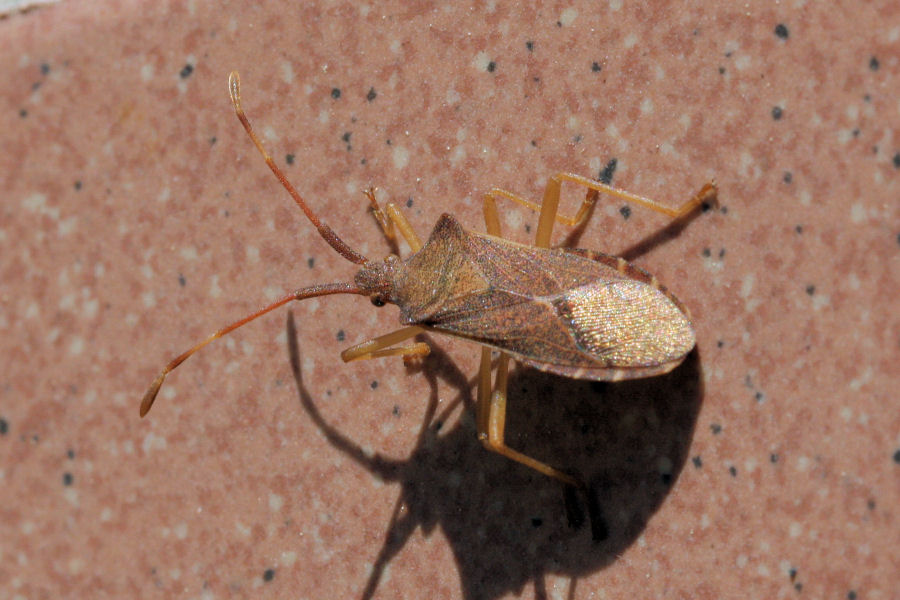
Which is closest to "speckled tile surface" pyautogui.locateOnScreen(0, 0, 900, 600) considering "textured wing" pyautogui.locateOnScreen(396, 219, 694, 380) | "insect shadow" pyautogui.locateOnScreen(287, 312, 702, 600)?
"insect shadow" pyautogui.locateOnScreen(287, 312, 702, 600)

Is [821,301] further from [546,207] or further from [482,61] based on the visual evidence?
[482,61]

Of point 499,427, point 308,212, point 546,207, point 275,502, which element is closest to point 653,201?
point 546,207

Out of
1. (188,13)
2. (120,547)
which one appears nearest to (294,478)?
(120,547)

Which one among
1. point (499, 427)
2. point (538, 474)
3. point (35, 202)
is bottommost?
point (538, 474)

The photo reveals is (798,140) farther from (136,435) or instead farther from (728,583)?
(136,435)

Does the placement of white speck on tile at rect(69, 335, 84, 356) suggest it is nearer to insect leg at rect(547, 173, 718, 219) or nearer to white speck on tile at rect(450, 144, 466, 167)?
white speck on tile at rect(450, 144, 466, 167)

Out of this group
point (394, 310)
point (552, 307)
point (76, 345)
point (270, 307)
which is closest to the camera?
point (552, 307)
